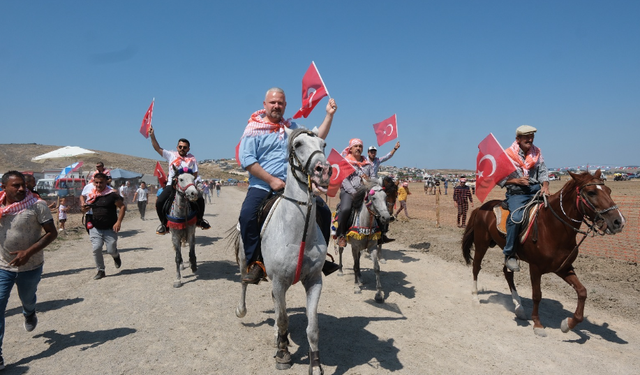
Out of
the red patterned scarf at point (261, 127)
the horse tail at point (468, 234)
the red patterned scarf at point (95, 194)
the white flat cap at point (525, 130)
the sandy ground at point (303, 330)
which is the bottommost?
the sandy ground at point (303, 330)

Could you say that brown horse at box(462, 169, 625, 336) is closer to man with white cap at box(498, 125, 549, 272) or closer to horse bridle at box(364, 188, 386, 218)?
man with white cap at box(498, 125, 549, 272)

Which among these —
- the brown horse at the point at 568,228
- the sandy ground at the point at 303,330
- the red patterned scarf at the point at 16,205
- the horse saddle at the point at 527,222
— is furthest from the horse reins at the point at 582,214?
the red patterned scarf at the point at 16,205

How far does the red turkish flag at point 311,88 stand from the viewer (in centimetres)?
475

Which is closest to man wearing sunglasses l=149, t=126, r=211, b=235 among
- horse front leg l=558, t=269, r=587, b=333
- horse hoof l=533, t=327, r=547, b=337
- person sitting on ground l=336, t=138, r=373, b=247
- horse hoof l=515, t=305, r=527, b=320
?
person sitting on ground l=336, t=138, r=373, b=247

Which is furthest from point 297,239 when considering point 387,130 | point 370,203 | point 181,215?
point 387,130

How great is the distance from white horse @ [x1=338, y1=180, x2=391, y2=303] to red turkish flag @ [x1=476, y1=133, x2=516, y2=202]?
1.79 m

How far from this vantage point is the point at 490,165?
616cm

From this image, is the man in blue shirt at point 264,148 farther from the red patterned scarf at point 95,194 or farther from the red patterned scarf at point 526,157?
the red patterned scarf at point 95,194

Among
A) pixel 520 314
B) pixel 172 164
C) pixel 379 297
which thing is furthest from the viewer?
pixel 172 164

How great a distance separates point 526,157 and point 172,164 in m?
7.47

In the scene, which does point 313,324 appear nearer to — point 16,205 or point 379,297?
point 379,297

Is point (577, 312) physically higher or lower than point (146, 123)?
lower

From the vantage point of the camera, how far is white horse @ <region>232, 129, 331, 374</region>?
359cm

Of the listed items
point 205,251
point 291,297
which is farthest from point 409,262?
point 205,251
